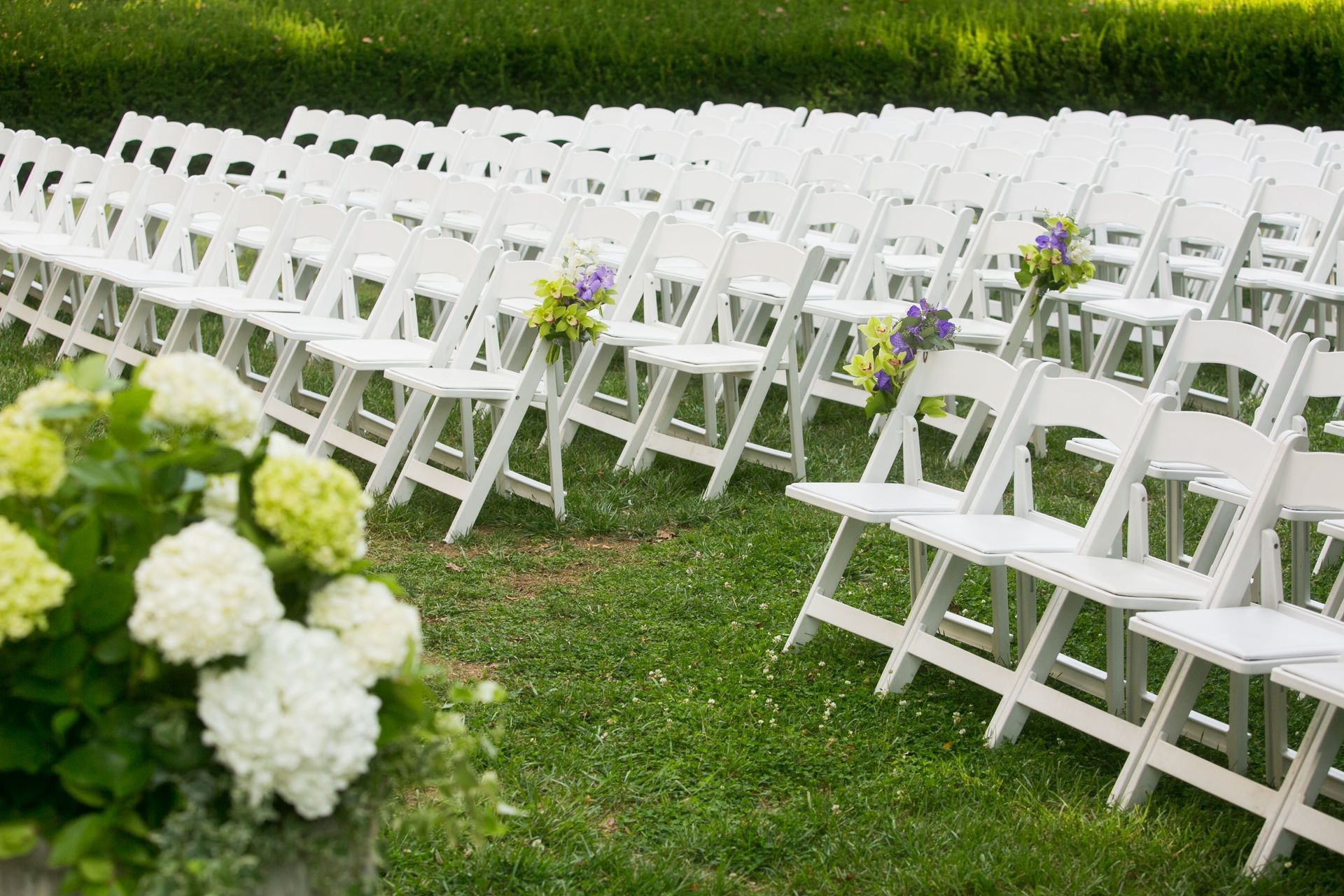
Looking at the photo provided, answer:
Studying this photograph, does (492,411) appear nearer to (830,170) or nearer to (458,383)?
(458,383)

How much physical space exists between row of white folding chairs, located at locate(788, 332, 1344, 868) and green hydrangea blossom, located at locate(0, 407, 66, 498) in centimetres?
232

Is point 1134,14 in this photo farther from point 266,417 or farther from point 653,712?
point 653,712

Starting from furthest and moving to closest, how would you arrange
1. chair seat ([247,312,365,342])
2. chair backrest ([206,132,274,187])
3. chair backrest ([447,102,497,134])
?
1. chair backrest ([447,102,497,134])
2. chair backrest ([206,132,274,187])
3. chair seat ([247,312,365,342])

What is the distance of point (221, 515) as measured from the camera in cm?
182

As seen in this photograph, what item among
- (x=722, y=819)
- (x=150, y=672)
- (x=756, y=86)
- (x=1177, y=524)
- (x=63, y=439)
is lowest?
(x=722, y=819)

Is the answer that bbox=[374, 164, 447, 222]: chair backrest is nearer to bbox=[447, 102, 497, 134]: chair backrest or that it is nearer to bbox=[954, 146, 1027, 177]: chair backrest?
bbox=[954, 146, 1027, 177]: chair backrest

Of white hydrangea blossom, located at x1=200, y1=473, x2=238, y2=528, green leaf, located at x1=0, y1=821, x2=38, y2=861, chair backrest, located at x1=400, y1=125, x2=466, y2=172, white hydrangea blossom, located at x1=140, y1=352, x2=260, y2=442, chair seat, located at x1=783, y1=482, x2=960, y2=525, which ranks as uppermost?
chair backrest, located at x1=400, y1=125, x2=466, y2=172

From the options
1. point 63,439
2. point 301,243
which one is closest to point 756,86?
point 301,243

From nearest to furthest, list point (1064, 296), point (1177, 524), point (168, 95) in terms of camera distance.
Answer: point (1177, 524) → point (1064, 296) → point (168, 95)

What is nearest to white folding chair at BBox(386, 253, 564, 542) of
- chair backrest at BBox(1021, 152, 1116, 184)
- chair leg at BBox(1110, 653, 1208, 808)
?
chair leg at BBox(1110, 653, 1208, 808)

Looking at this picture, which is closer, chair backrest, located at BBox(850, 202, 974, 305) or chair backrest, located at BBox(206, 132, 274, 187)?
chair backrest, located at BBox(850, 202, 974, 305)

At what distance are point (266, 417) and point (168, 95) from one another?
26.4 feet

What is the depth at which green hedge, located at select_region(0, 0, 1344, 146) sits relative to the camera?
13.5 meters

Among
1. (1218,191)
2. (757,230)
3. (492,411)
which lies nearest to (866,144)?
(757,230)
